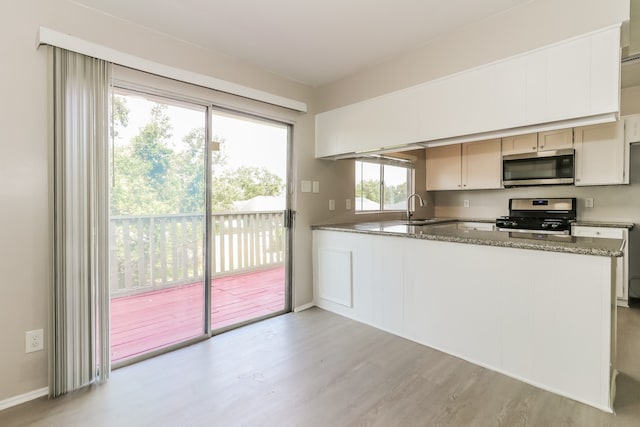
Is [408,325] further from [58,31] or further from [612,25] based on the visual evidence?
[58,31]

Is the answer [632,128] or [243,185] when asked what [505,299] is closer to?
[243,185]

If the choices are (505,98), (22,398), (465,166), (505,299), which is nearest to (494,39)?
(505,98)

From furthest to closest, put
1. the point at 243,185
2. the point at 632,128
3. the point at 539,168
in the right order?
the point at 539,168 → the point at 632,128 → the point at 243,185

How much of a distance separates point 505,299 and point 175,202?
99.4 inches

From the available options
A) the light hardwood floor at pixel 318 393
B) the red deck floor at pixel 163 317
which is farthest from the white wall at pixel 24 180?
the red deck floor at pixel 163 317

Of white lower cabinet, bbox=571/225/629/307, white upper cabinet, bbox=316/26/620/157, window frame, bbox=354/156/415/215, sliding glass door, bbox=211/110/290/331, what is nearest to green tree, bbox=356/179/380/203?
window frame, bbox=354/156/415/215

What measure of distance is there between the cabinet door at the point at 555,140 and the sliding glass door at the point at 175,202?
3.01m

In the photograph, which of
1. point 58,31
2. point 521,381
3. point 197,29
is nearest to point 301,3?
point 197,29

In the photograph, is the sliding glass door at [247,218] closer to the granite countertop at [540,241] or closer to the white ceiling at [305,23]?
the white ceiling at [305,23]

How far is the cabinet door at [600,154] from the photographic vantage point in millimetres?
3344

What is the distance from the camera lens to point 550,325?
6.26ft

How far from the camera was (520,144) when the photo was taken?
3906 millimetres

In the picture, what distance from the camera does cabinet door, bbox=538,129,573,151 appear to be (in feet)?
11.9

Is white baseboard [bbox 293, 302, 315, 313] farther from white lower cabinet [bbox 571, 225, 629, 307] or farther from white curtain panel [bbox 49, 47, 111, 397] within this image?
white lower cabinet [bbox 571, 225, 629, 307]
